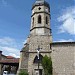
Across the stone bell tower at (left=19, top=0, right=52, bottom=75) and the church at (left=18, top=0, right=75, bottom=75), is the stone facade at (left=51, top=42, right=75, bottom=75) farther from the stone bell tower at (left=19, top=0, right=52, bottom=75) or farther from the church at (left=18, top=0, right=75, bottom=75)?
the stone bell tower at (left=19, top=0, right=52, bottom=75)

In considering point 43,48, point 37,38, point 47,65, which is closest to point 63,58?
point 47,65

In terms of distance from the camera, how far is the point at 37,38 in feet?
99.5

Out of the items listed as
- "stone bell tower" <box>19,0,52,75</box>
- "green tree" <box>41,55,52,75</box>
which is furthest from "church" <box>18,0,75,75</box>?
"green tree" <box>41,55,52,75</box>

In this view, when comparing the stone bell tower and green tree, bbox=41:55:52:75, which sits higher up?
the stone bell tower

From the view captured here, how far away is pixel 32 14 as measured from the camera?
32594 mm

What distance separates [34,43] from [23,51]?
2.11m

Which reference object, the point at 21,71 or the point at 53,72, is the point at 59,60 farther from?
the point at 21,71

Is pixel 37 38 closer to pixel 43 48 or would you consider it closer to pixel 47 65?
pixel 43 48

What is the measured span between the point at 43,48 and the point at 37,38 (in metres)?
2.05

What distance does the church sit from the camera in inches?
967

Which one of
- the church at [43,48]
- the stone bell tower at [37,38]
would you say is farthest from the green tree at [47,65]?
the stone bell tower at [37,38]

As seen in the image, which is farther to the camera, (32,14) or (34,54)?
(32,14)

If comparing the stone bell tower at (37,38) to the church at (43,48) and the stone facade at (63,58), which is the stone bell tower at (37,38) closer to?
the church at (43,48)

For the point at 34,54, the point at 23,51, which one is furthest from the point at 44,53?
the point at 23,51
